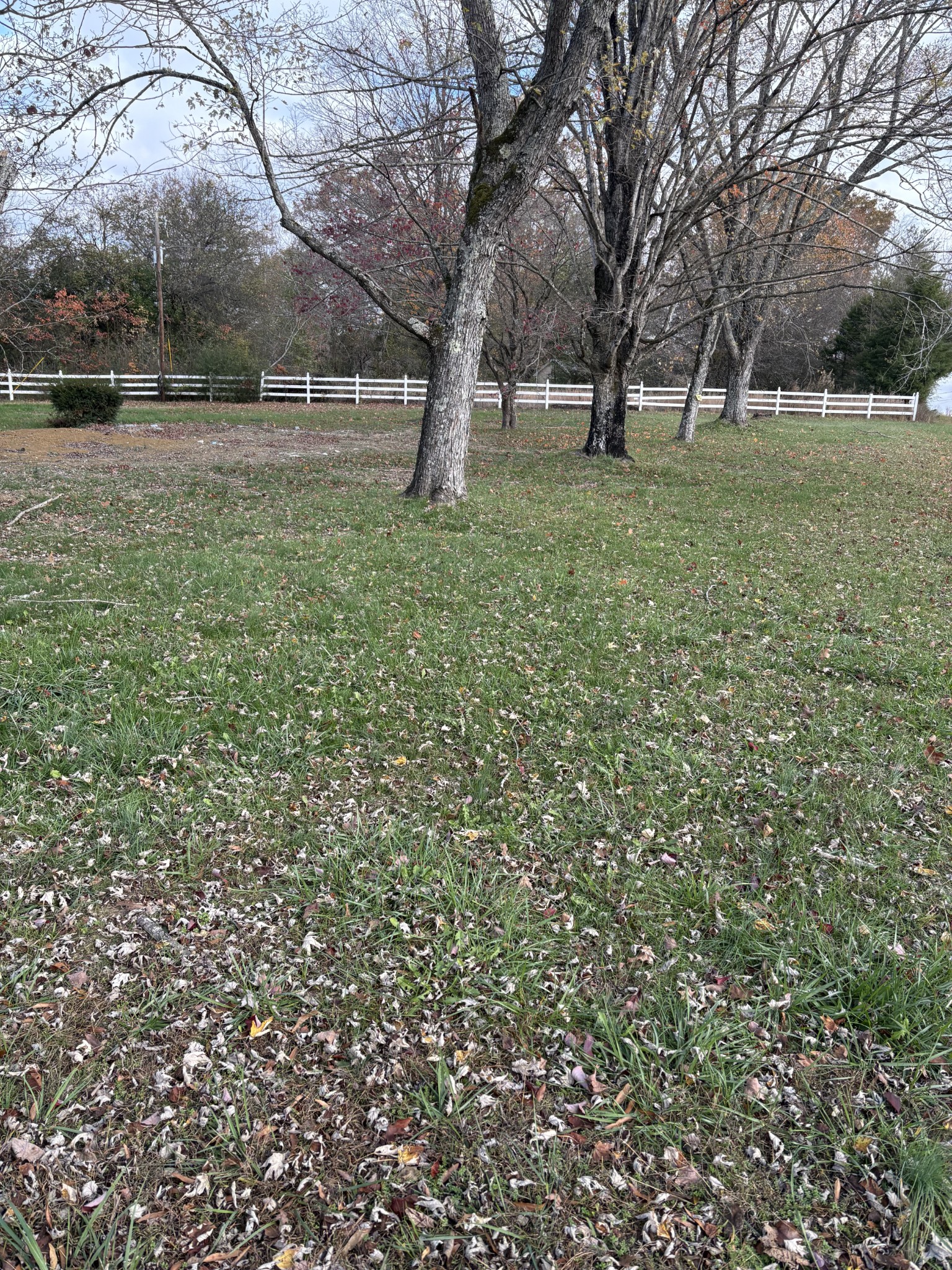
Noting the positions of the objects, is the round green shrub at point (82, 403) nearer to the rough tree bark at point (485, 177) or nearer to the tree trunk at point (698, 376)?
the rough tree bark at point (485, 177)

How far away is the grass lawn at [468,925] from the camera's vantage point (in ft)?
6.69

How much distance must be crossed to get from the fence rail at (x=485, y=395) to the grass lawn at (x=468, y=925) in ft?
86.4

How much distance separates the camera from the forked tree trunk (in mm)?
15250

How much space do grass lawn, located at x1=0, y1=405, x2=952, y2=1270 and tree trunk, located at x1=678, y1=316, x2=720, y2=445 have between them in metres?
13.8

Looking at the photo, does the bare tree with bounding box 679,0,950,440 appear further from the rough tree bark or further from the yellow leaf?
the yellow leaf

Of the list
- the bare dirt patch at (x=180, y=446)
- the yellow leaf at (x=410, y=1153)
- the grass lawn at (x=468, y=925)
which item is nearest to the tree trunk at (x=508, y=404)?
the bare dirt patch at (x=180, y=446)

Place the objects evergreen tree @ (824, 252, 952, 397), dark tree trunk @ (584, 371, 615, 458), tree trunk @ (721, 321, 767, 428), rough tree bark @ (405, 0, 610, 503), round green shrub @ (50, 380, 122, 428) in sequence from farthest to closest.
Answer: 1. evergreen tree @ (824, 252, 952, 397)
2. tree trunk @ (721, 321, 767, 428)
3. round green shrub @ (50, 380, 122, 428)
4. dark tree trunk @ (584, 371, 615, 458)
5. rough tree bark @ (405, 0, 610, 503)

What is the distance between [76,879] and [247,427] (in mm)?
22173

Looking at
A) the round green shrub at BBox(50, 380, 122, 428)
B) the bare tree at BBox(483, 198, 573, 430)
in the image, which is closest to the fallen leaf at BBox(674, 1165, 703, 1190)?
the bare tree at BBox(483, 198, 573, 430)

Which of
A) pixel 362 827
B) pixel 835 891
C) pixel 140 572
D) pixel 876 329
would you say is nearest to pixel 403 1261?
pixel 362 827

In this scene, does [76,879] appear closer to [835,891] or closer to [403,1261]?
[403,1261]

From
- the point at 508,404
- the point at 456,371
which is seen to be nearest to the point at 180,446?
the point at 508,404

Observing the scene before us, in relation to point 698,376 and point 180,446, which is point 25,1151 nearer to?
point 180,446

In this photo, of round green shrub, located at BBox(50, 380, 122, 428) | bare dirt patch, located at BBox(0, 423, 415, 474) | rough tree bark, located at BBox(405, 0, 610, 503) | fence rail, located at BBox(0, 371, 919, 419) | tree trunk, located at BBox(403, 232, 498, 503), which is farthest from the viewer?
fence rail, located at BBox(0, 371, 919, 419)
